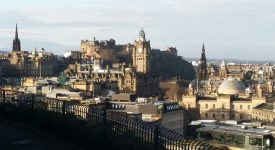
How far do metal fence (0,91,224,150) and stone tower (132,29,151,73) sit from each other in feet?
340

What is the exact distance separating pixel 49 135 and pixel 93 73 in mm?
104135

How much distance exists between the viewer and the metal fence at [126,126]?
1243cm

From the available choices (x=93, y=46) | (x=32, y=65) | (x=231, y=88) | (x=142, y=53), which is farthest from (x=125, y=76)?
(x=93, y=46)

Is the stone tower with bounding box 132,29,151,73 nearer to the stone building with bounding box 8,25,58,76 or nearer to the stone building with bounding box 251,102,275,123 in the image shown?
the stone building with bounding box 8,25,58,76

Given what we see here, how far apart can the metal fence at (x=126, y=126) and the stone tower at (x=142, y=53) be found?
10352 cm

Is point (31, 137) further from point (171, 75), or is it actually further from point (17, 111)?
point (171, 75)

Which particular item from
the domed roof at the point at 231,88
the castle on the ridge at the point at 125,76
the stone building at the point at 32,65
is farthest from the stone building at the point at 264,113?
the stone building at the point at 32,65

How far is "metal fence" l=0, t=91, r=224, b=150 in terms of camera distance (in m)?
12.4

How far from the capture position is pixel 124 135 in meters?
15.0

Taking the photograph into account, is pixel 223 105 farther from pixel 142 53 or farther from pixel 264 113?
pixel 142 53

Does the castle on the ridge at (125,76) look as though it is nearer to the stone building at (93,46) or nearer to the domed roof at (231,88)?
the stone building at (93,46)

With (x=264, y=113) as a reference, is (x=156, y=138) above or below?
above

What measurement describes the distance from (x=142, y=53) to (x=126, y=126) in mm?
108972

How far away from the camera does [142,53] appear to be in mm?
123688
